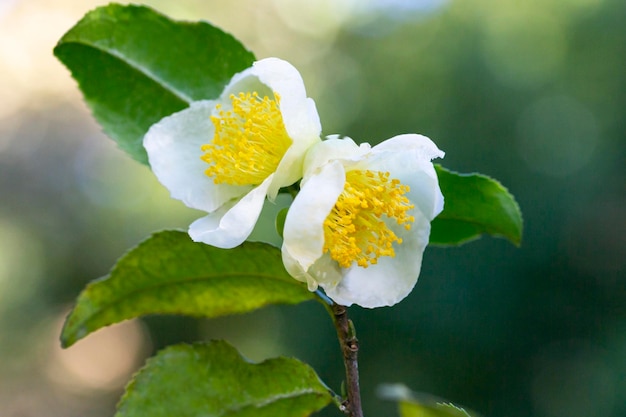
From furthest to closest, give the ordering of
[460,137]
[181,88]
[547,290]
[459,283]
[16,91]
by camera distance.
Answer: [16,91], [460,137], [547,290], [459,283], [181,88]

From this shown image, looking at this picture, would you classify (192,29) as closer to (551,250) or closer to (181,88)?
(181,88)

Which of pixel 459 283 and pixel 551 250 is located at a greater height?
pixel 551 250

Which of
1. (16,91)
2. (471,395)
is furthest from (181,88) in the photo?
(16,91)

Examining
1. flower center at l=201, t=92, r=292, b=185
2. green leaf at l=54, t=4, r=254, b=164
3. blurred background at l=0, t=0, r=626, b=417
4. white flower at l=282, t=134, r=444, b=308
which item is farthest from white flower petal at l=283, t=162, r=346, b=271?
blurred background at l=0, t=0, r=626, b=417

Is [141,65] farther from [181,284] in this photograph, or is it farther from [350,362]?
[350,362]

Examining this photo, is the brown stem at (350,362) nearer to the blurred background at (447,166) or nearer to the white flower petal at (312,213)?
the white flower petal at (312,213)

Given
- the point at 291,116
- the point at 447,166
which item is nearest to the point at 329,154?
the point at 291,116
